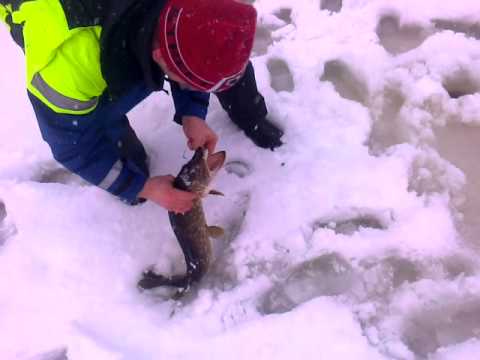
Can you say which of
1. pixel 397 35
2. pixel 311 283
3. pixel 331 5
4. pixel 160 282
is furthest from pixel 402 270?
pixel 331 5

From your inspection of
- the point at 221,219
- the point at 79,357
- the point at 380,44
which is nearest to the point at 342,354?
the point at 221,219

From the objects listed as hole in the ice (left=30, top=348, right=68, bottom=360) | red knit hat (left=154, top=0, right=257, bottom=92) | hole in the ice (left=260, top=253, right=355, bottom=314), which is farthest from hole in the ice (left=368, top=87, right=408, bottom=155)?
hole in the ice (left=30, top=348, right=68, bottom=360)

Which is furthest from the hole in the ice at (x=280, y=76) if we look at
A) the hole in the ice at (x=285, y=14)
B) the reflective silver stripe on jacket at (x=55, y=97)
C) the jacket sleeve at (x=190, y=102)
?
the reflective silver stripe on jacket at (x=55, y=97)

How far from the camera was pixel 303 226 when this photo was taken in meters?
1.71

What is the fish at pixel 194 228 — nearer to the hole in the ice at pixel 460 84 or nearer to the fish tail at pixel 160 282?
the fish tail at pixel 160 282

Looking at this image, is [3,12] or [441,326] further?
[441,326]

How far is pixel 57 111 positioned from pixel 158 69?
282 millimetres

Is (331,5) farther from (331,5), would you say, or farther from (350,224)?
(350,224)

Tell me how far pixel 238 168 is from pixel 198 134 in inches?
14.1

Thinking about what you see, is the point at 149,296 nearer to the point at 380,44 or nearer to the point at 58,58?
the point at 58,58

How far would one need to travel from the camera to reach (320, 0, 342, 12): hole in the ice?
7.49ft

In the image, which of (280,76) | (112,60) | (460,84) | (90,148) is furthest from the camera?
(280,76)

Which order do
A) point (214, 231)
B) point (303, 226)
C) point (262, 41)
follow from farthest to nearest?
1. point (262, 41)
2. point (303, 226)
3. point (214, 231)

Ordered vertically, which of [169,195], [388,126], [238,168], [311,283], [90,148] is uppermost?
[90,148]
